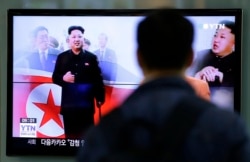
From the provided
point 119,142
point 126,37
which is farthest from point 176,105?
point 126,37

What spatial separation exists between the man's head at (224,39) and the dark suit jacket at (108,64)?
0.76 metres

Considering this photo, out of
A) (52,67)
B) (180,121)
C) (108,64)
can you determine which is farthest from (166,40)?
(52,67)

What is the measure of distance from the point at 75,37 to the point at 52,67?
29 cm

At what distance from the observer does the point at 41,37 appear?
13.4 ft

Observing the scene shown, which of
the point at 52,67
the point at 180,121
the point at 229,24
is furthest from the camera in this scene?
the point at 52,67

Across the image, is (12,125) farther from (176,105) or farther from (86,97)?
(176,105)

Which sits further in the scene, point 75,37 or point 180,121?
point 75,37

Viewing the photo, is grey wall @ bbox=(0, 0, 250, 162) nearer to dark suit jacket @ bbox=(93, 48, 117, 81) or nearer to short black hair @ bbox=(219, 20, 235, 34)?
short black hair @ bbox=(219, 20, 235, 34)

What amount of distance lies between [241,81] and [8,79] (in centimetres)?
179

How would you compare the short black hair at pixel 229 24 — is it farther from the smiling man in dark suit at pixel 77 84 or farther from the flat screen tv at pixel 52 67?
the smiling man in dark suit at pixel 77 84

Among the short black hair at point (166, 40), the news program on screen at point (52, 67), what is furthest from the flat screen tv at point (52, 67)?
the short black hair at point (166, 40)

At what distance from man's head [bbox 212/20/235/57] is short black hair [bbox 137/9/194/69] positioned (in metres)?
2.47

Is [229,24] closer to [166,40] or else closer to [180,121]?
[166,40]

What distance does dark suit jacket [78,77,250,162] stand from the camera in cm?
146
